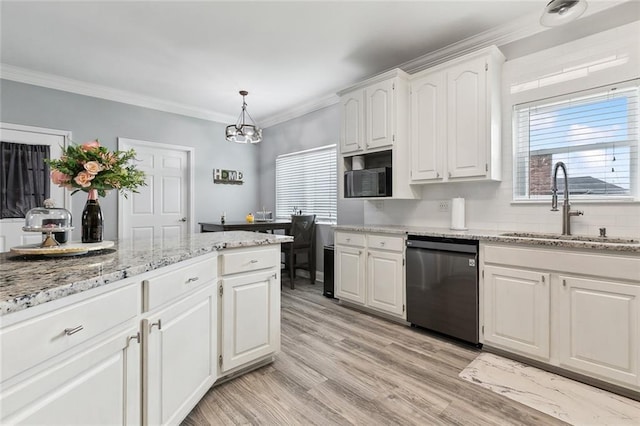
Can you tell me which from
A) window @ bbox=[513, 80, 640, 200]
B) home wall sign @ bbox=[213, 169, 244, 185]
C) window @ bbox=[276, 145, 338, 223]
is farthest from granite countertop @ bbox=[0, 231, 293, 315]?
home wall sign @ bbox=[213, 169, 244, 185]

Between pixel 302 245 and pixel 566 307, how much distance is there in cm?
306

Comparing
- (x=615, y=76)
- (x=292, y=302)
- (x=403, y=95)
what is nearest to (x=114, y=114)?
(x=292, y=302)

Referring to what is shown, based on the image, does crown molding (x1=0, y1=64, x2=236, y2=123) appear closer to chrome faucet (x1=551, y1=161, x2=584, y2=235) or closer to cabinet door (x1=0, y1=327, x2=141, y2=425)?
cabinet door (x1=0, y1=327, x2=141, y2=425)

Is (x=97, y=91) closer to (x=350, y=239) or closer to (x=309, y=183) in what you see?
(x=309, y=183)

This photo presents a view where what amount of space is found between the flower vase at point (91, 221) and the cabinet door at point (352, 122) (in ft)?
8.33

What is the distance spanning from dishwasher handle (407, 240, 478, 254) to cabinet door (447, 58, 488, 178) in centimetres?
69

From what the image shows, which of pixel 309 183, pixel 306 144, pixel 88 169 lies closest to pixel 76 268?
pixel 88 169

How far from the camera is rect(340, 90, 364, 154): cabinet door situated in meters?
3.45

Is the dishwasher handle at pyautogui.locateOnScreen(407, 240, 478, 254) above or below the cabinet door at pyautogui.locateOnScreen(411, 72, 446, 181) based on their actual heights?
below

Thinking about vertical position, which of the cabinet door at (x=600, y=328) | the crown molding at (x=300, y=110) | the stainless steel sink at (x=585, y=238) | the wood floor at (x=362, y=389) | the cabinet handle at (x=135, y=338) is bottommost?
the wood floor at (x=362, y=389)

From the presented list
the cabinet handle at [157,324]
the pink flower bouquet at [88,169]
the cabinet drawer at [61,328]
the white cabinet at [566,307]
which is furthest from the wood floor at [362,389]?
the pink flower bouquet at [88,169]

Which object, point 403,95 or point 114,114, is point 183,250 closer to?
point 403,95

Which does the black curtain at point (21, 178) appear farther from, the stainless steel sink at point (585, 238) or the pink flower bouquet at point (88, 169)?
the stainless steel sink at point (585, 238)

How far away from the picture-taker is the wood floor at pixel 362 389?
1679mm
